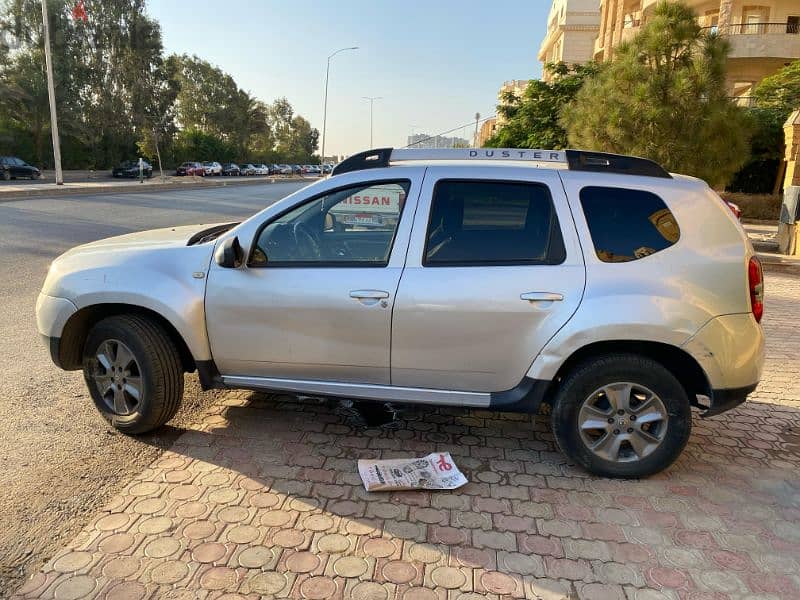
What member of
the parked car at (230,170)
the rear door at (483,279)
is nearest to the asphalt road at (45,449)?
the rear door at (483,279)

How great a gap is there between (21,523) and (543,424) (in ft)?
10.5

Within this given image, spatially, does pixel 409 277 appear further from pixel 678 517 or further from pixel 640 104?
pixel 640 104

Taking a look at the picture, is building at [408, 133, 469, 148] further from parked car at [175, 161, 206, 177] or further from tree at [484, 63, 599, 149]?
parked car at [175, 161, 206, 177]

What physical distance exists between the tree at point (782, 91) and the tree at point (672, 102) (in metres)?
14.0

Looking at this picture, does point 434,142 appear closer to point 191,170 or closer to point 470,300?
point 191,170

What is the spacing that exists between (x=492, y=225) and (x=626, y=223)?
0.75m

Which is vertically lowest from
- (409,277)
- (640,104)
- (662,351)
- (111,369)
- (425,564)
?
(425,564)

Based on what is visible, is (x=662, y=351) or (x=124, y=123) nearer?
(x=662, y=351)

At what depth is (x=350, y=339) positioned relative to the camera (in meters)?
3.37

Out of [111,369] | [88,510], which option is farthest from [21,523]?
[111,369]

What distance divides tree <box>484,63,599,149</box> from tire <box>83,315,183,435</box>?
68.8 ft

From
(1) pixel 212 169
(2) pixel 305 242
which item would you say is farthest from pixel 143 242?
(1) pixel 212 169

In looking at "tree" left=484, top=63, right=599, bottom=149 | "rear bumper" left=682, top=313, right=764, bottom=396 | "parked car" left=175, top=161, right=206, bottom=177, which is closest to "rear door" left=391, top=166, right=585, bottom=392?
"rear bumper" left=682, top=313, right=764, bottom=396

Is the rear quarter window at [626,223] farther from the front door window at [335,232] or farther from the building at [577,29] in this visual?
the building at [577,29]
